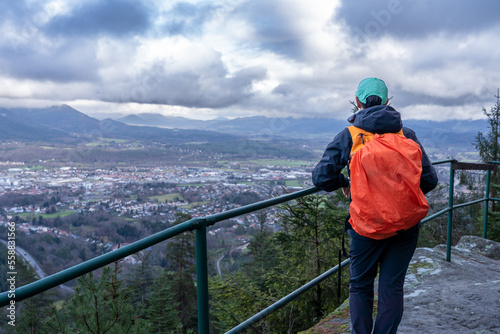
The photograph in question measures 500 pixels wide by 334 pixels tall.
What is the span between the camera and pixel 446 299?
10.4 feet

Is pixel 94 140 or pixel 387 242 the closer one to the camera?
pixel 387 242

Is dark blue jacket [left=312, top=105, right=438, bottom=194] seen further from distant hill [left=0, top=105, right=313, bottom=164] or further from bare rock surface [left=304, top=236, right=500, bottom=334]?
distant hill [left=0, top=105, right=313, bottom=164]

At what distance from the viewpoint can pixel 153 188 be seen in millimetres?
59844

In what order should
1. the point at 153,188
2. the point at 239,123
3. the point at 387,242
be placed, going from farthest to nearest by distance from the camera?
the point at 239,123
the point at 153,188
the point at 387,242

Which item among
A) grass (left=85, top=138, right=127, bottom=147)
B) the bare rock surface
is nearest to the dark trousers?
the bare rock surface

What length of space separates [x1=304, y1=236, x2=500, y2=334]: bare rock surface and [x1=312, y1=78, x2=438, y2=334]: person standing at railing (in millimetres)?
818

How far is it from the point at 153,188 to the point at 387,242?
6050 cm

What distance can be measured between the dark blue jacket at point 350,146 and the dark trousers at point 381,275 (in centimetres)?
30

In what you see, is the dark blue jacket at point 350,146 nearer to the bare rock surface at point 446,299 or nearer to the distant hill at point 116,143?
the bare rock surface at point 446,299

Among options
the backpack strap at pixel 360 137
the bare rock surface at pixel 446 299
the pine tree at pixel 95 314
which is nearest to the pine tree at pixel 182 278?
the pine tree at pixel 95 314

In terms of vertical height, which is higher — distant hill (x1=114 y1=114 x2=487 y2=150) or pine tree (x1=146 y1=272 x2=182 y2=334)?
distant hill (x1=114 y1=114 x2=487 y2=150)

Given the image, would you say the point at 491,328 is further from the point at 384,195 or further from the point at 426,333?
the point at 384,195

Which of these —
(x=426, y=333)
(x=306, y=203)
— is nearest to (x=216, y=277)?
(x=306, y=203)

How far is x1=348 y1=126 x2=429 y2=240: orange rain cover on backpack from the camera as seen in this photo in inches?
67.7
